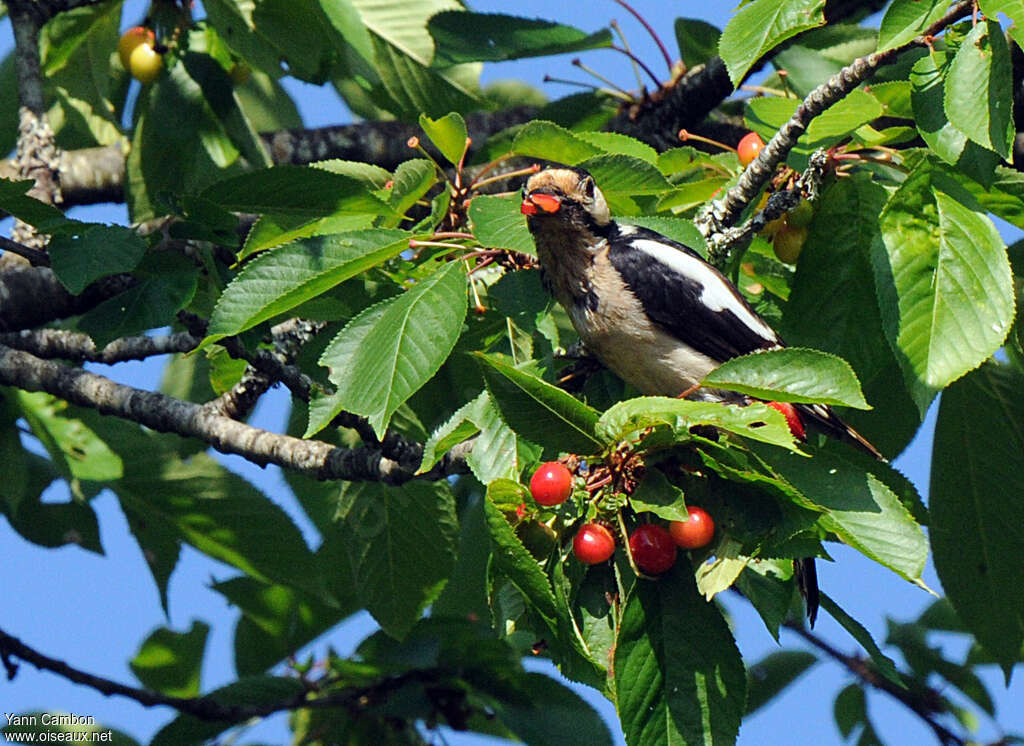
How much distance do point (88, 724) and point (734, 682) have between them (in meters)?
3.35

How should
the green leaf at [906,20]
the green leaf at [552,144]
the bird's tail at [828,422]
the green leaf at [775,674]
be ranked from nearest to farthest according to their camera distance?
the green leaf at [906,20], the green leaf at [552,144], the bird's tail at [828,422], the green leaf at [775,674]

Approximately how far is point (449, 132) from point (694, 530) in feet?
4.68

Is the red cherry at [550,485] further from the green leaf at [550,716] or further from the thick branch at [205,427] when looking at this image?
the green leaf at [550,716]

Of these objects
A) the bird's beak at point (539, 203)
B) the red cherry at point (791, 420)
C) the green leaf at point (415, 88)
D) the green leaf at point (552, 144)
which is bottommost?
the red cherry at point (791, 420)

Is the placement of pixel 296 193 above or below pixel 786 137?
below

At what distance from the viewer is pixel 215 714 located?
188 inches

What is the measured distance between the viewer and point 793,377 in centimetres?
266

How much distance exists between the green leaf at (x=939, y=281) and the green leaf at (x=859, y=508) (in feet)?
0.89

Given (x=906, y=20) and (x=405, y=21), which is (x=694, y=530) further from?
(x=405, y=21)

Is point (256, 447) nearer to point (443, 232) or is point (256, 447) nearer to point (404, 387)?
point (443, 232)

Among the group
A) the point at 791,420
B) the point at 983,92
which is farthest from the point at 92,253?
the point at 983,92

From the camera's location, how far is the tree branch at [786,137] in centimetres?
328

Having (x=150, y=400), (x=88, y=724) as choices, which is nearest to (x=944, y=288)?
(x=150, y=400)

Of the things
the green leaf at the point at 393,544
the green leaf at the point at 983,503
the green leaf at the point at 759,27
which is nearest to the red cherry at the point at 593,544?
the green leaf at the point at 759,27
